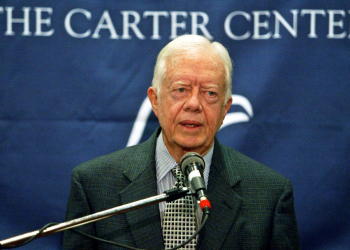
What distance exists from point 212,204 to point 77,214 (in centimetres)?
61

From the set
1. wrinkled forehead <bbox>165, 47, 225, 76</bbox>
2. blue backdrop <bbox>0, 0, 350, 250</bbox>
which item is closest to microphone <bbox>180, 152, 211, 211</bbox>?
wrinkled forehead <bbox>165, 47, 225, 76</bbox>

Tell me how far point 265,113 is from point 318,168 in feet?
1.50

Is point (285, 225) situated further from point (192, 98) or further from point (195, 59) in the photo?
→ point (195, 59)

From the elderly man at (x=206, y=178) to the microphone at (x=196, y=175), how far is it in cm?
52

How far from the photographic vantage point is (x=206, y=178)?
239 cm

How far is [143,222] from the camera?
2211 millimetres

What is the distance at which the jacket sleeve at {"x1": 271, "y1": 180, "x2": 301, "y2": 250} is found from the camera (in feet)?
7.41

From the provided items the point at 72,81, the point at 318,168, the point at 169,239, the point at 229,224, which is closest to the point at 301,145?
the point at 318,168

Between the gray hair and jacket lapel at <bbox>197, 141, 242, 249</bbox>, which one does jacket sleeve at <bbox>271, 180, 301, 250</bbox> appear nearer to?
jacket lapel at <bbox>197, 141, 242, 249</bbox>

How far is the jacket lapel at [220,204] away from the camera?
2188 millimetres

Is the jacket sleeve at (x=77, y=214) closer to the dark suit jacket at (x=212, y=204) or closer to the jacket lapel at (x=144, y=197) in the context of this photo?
the dark suit jacket at (x=212, y=204)

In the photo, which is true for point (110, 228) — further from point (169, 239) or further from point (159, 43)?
point (159, 43)

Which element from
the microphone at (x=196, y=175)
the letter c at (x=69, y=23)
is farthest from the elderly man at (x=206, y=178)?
the letter c at (x=69, y=23)

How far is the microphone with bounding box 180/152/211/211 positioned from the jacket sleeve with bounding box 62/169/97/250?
0.71 meters
